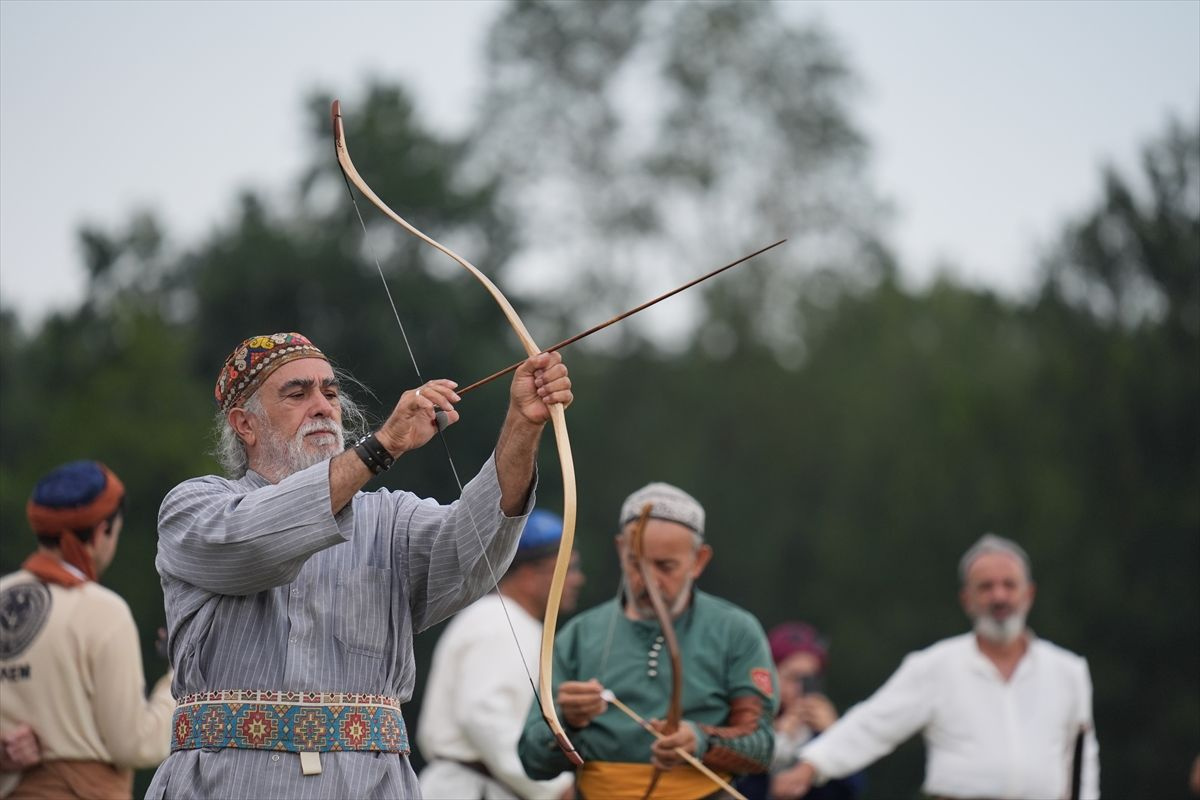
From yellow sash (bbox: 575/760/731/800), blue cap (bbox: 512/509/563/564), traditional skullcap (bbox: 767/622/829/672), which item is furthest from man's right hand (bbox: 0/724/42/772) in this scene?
traditional skullcap (bbox: 767/622/829/672)

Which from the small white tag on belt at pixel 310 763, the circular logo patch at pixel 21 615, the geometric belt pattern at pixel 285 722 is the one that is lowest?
the small white tag on belt at pixel 310 763

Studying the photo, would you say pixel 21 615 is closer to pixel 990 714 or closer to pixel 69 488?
pixel 69 488

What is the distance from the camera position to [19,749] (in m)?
5.37

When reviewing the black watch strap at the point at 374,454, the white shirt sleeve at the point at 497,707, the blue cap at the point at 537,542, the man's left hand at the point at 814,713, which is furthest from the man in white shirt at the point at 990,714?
the black watch strap at the point at 374,454

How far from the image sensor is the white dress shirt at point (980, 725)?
22.2ft

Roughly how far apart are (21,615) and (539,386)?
250cm

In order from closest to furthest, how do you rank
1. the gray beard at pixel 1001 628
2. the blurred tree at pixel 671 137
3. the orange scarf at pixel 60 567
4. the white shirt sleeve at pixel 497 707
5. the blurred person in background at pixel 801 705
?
the orange scarf at pixel 60 567 → the white shirt sleeve at pixel 497 707 → the gray beard at pixel 1001 628 → the blurred person in background at pixel 801 705 → the blurred tree at pixel 671 137

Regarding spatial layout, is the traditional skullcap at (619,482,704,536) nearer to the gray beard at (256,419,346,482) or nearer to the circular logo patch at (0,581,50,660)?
the gray beard at (256,419,346,482)

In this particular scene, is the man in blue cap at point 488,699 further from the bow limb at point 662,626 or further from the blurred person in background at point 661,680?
the bow limb at point 662,626

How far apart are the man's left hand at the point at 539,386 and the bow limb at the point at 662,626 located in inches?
64.6

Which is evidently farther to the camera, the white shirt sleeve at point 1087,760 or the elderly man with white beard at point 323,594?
the white shirt sleeve at point 1087,760

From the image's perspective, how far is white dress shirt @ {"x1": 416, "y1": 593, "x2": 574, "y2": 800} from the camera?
625cm

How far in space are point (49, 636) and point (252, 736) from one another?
6.53ft

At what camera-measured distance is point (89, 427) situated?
79.9 feet
